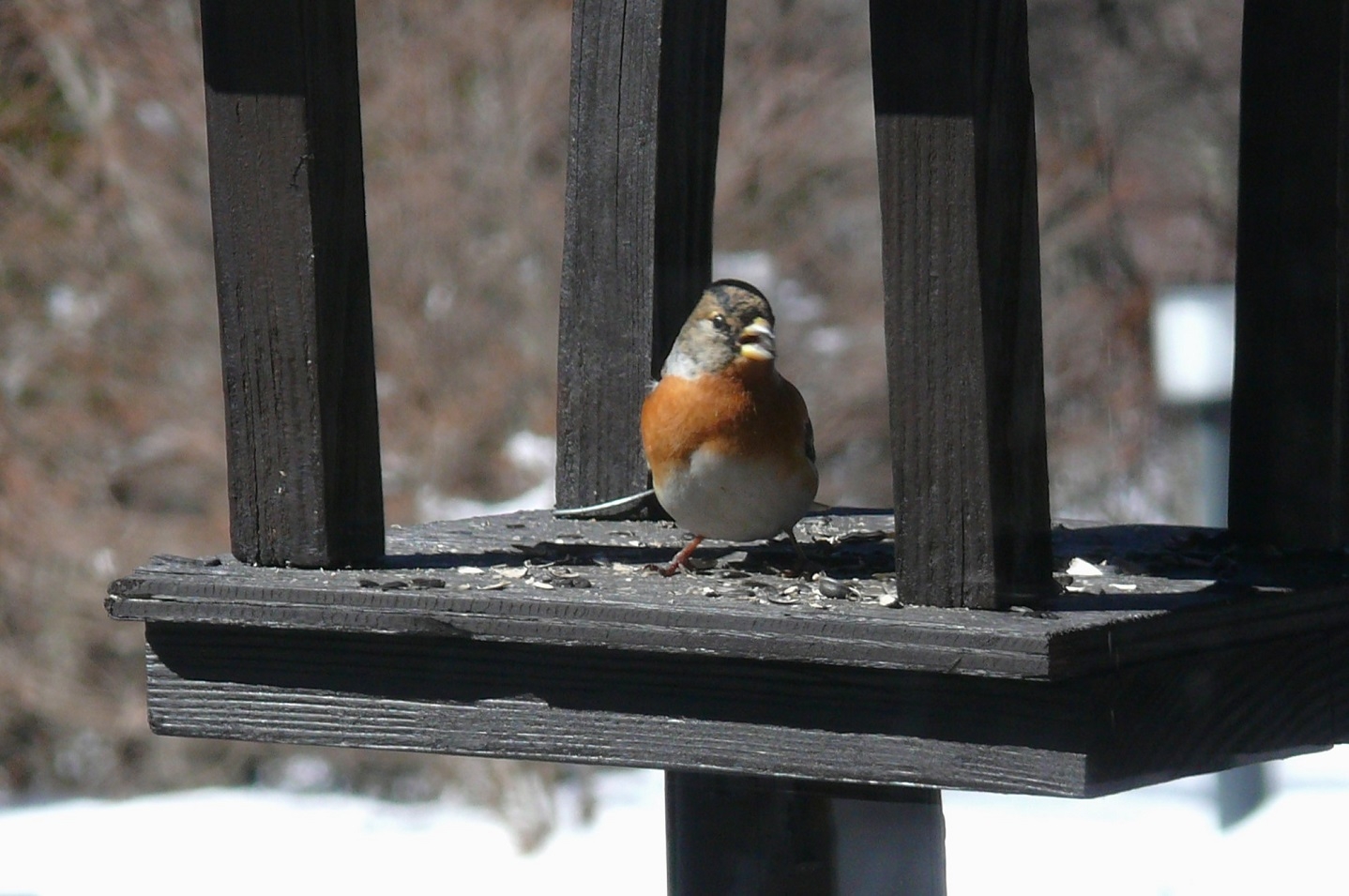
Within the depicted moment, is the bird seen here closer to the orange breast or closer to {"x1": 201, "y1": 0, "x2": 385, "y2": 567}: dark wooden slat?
the orange breast

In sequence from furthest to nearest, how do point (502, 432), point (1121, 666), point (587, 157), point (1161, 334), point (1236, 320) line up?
point (502, 432), point (1161, 334), point (587, 157), point (1236, 320), point (1121, 666)

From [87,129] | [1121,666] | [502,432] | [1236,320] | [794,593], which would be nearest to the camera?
[1121,666]

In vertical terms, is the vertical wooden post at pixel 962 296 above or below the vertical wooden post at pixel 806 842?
above

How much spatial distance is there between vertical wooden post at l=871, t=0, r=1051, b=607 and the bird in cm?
45

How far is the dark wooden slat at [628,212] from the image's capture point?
9.79 ft

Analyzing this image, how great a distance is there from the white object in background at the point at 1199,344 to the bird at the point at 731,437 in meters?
2.82

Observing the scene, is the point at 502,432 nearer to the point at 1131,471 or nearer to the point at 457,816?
the point at 457,816

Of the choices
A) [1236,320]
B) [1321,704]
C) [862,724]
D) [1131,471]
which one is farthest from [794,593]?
[1131,471]

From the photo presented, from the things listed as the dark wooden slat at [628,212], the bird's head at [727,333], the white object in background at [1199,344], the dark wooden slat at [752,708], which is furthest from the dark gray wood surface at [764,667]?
the white object in background at [1199,344]

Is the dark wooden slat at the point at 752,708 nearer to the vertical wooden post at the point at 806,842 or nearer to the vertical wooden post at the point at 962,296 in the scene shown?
the vertical wooden post at the point at 962,296

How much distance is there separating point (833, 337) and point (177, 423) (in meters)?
2.41

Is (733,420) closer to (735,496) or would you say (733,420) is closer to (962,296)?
(735,496)

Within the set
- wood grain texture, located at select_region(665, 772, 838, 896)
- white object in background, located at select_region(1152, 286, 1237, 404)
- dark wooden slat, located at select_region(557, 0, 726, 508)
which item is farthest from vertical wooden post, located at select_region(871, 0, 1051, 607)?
white object in background, located at select_region(1152, 286, 1237, 404)

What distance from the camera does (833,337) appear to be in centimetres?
658
